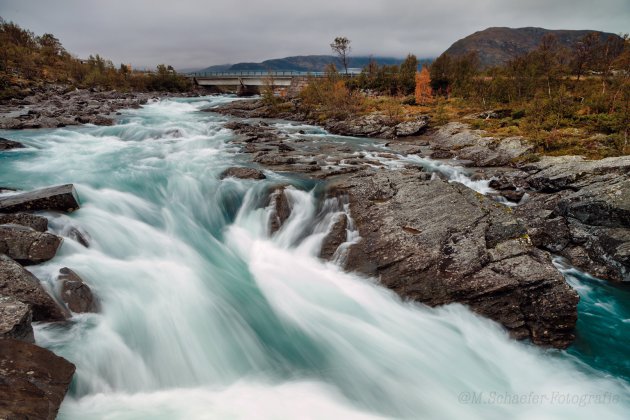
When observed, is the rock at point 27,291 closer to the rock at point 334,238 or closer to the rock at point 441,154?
the rock at point 334,238

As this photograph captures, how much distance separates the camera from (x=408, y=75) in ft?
183

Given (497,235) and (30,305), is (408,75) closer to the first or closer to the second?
(497,235)

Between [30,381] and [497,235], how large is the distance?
10.0 meters

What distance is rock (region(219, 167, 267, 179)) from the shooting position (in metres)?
15.9

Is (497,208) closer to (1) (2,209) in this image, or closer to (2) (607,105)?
(1) (2,209)

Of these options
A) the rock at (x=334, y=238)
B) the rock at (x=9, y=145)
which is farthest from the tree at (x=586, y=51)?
the rock at (x=9, y=145)

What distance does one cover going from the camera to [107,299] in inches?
332

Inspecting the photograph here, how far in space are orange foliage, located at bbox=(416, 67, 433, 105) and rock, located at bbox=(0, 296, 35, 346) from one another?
4706 centimetres

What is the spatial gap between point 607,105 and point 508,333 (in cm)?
2951

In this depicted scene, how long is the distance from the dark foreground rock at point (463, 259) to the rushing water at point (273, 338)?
444mm

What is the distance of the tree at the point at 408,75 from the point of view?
54.0 meters

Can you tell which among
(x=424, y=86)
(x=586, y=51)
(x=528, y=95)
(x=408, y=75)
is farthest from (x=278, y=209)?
(x=408, y=75)

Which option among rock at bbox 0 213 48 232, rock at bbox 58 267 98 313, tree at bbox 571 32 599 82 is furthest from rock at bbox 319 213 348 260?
tree at bbox 571 32 599 82

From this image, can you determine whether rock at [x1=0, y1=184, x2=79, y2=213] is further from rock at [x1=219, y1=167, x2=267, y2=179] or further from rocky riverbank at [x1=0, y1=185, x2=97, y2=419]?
rock at [x1=219, y1=167, x2=267, y2=179]
